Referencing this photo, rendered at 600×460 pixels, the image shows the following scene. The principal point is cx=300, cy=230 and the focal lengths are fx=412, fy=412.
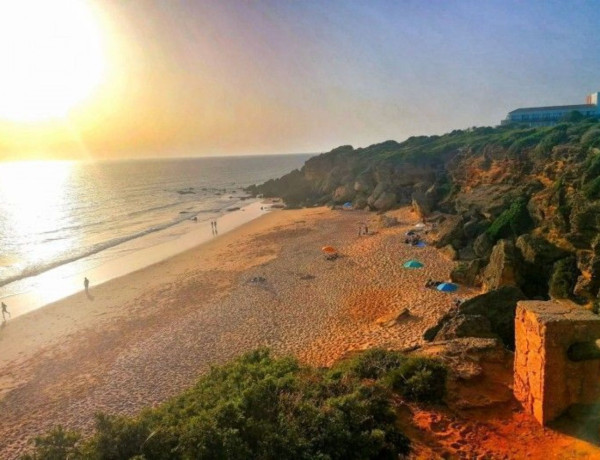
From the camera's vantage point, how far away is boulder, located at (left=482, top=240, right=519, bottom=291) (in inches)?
657

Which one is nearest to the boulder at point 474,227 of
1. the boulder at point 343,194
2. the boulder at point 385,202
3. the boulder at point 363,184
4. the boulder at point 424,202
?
the boulder at point 424,202

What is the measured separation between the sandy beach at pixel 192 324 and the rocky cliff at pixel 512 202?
8.89 feet

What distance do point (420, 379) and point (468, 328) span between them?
3.78m

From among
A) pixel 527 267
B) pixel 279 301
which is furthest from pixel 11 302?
pixel 527 267

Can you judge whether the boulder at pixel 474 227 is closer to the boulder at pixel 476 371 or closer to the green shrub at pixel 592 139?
the green shrub at pixel 592 139

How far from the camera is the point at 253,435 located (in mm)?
6922

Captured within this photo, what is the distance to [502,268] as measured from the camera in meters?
16.9

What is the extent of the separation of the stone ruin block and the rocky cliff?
26.1ft

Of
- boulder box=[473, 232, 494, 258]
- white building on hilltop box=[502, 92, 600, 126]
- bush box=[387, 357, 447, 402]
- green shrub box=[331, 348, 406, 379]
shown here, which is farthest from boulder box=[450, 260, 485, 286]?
white building on hilltop box=[502, 92, 600, 126]

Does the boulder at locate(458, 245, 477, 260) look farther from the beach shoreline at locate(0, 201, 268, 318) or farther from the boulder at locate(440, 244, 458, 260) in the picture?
the beach shoreline at locate(0, 201, 268, 318)

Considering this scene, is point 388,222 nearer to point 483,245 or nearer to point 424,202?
point 424,202

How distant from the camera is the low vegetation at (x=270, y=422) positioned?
6.62 meters

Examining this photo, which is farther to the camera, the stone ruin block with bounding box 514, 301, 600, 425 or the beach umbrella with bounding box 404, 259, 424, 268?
the beach umbrella with bounding box 404, 259, 424, 268

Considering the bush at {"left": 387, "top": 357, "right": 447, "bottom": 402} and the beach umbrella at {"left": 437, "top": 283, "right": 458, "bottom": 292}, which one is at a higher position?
the bush at {"left": 387, "top": 357, "right": 447, "bottom": 402}
